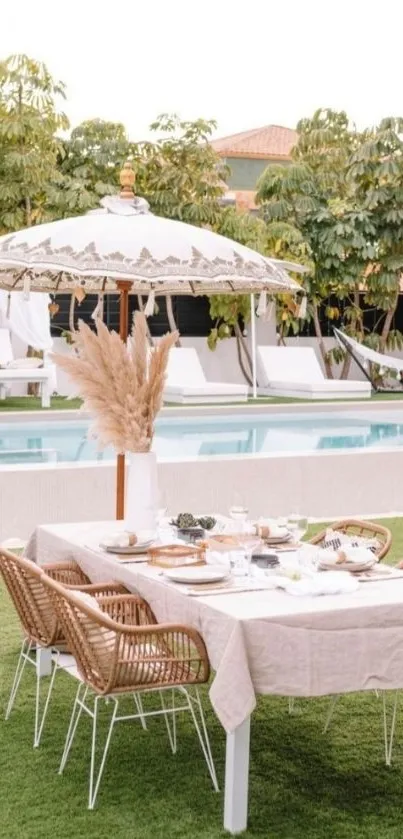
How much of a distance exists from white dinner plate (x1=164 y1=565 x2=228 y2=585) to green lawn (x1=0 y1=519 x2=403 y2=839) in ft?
2.16

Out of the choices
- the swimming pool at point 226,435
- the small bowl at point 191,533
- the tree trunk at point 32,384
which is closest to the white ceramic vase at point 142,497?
the small bowl at point 191,533

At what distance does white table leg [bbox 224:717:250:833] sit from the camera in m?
3.58

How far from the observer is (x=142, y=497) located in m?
4.87

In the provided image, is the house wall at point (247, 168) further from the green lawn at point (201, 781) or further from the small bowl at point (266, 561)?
the small bowl at point (266, 561)

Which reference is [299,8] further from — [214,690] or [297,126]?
[214,690]

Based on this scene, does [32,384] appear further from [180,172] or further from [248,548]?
[248,548]

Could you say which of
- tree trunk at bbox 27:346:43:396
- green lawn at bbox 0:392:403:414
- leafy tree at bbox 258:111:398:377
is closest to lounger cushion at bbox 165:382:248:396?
green lawn at bbox 0:392:403:414

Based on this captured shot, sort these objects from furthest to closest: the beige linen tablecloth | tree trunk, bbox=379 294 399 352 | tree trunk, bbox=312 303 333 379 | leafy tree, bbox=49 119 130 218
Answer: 1. tree trunk, bbox=379 294 399 352
2. tree trunk, bbox=312 303 333 379
3. leafy tree, bbox=49 119 130 218
4. the beige linen tablecloth

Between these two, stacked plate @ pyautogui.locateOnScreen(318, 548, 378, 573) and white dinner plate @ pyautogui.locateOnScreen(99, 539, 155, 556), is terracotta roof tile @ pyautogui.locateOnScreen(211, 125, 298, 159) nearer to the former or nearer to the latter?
white dinner plate @ pyautogui.locateOnScreen(99, 539, 155, 556)

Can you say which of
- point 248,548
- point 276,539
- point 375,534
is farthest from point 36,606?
point 375,534

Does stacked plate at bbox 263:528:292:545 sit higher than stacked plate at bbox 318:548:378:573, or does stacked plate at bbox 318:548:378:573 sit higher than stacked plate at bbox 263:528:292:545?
stacked plate at bbox 318:548:378:573

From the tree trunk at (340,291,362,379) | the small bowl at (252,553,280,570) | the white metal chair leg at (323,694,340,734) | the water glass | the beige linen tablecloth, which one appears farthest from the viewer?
the tree trunk at (340,291,362,379)

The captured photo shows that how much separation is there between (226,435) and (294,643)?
10.2 meters

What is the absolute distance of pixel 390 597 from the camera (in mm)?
3830
